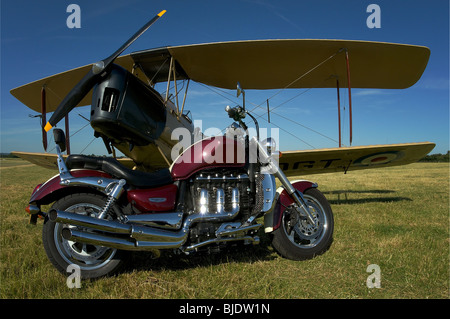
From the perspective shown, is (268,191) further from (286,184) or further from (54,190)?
(54,190)

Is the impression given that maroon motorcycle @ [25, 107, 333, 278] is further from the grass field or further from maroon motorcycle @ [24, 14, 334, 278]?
the grass field

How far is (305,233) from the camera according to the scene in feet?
10.1

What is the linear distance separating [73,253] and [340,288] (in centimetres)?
223

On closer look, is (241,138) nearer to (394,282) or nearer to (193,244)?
(193,244)

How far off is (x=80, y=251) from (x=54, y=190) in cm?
57

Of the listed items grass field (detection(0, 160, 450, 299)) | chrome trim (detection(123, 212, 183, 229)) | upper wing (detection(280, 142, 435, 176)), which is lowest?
grass field (detection(0, 160, 450, 299))

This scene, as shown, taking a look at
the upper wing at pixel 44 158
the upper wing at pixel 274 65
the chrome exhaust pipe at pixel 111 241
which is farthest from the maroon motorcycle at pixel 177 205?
the upper wing at pixel 44 158

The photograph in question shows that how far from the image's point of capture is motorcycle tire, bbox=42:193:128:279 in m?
2.25

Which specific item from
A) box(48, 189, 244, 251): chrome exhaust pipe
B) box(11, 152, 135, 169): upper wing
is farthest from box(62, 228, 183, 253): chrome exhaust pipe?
box(11, 152, 135, 169): upper wing

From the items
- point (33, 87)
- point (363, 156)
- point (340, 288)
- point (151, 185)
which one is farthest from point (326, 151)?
point (33, 87)

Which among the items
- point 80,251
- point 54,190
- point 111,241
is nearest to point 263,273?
point 111,241

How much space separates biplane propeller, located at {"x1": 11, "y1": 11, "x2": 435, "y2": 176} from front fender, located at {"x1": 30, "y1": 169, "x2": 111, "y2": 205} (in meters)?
1.69

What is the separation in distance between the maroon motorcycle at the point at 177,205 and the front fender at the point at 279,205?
0.01m
